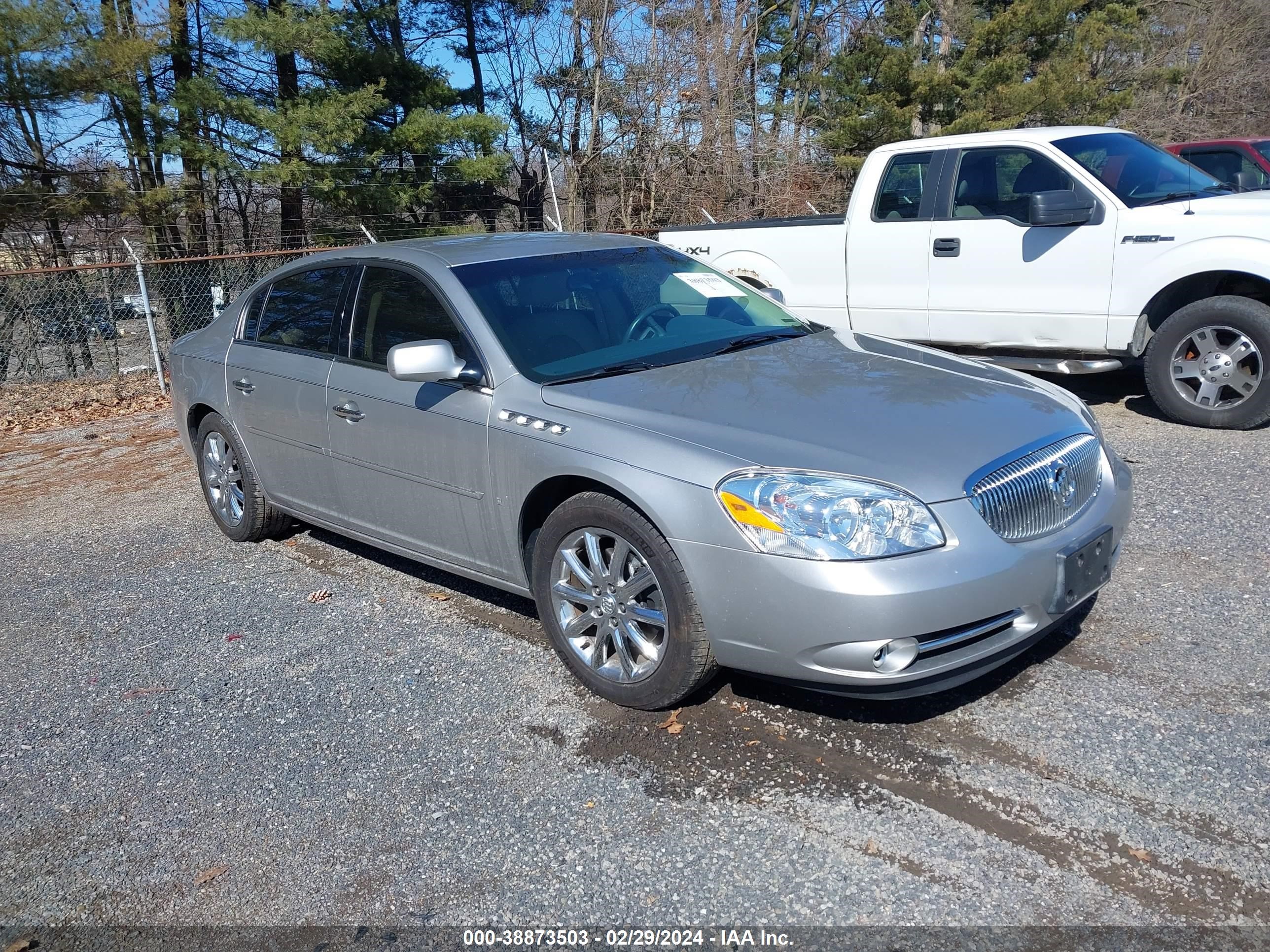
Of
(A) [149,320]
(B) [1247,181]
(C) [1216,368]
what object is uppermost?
(B) [1247,181]

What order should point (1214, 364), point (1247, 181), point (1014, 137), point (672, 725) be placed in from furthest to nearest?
point (1247, 181) < point (1014, 137) < point (1214, 364) < point (672, 725)

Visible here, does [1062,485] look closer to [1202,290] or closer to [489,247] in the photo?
[489,247]

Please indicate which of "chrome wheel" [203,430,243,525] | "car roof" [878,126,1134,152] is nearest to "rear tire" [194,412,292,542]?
"chrome wheel" [203,430,243,525]

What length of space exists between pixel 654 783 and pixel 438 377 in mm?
1756

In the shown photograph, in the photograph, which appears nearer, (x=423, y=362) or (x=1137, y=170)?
(x=423, y=362)

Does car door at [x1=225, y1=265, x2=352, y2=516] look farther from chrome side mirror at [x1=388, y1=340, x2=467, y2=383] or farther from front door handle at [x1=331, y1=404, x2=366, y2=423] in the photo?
chrome side mirror at [x1=388, y1=340, x2=467, y2=383]

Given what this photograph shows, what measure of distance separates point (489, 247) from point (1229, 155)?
28.2 feet

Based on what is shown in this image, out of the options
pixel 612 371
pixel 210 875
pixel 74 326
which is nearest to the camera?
pixel 210 875

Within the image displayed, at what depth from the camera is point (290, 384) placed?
5.03 meters

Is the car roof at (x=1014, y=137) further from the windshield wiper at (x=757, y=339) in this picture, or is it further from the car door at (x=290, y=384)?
the car door at (x=290, y=384)

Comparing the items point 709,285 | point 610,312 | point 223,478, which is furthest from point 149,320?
point 610,312

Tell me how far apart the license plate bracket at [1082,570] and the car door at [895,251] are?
4.45m

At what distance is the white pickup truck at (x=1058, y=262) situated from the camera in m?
6.51

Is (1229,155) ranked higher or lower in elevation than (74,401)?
higher
